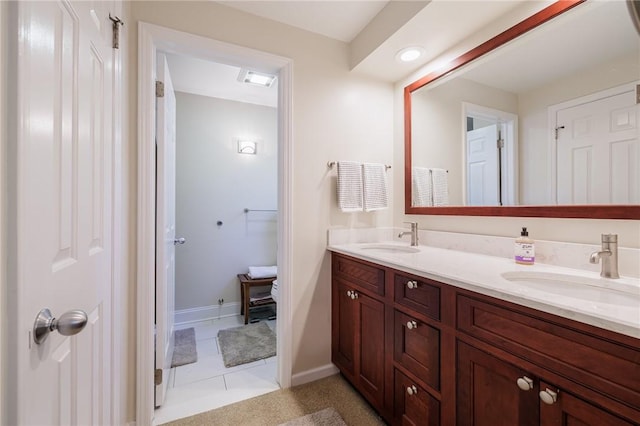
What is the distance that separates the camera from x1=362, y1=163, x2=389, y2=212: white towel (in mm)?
1909

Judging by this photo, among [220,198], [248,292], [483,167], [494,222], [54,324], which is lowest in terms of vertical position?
[248,292]

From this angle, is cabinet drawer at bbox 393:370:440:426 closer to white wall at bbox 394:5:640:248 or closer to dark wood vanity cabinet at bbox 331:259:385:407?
dark wood vanity cabinet at bbox 331:259:385:407

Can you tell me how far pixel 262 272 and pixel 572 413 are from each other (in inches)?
95.7

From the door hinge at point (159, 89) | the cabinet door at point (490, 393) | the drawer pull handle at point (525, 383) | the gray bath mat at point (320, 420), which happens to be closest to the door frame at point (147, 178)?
the door hinge at point (159, 89)

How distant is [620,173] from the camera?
1019 mm

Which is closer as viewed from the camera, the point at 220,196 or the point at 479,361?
the point at 479,361

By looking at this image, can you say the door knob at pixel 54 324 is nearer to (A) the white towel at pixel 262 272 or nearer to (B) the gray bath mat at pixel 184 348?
(B) the gray bath mat at pixel 184 348

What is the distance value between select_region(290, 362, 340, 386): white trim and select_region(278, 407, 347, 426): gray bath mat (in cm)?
29

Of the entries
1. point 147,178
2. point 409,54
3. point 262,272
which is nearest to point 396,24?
point 409,54

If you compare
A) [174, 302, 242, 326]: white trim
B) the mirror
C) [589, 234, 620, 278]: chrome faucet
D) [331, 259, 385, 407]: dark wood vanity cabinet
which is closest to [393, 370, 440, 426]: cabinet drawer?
[331, 259, 385, 407]: dark wood vanity cabinet

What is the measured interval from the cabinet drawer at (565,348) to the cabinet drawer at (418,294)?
153mm

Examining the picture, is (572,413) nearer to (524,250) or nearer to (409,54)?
(524,250)

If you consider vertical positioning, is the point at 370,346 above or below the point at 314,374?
above

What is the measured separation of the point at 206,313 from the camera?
277cm
